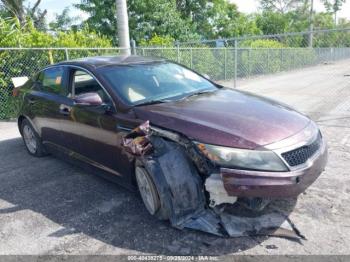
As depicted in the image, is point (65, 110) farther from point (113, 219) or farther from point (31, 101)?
point (113, 219)

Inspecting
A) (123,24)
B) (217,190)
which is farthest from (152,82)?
(123,24)

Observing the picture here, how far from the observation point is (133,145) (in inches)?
133

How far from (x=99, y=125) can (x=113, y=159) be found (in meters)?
0.43

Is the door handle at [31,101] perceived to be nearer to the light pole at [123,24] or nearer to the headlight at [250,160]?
the headlight at [250,160]

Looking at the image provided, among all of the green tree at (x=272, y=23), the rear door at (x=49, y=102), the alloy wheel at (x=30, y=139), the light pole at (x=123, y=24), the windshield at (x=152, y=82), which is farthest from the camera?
the green tree at (x=272, y=23)

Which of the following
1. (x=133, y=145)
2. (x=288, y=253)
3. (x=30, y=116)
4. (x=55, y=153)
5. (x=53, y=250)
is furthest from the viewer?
(x=30, y=116)

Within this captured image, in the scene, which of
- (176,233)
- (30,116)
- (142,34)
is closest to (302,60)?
(142,34)

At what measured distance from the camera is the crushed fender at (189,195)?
313 centimetres

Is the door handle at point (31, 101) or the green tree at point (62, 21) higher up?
the green tree at point (62, 21)

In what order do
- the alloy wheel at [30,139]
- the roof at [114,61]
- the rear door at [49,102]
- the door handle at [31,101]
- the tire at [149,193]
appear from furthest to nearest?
the alloy wheel at [30,139] → the door handle at [31,101] → the rear door at [49,102] → the roof at [114,61] → the tire at [149,193]

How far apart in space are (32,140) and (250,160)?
13.9 feet

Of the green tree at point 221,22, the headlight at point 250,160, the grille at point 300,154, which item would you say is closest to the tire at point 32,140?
the headlight at point 250,160

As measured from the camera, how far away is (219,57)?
14867 millimetres

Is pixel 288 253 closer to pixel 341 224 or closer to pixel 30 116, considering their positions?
pixel 341 224
